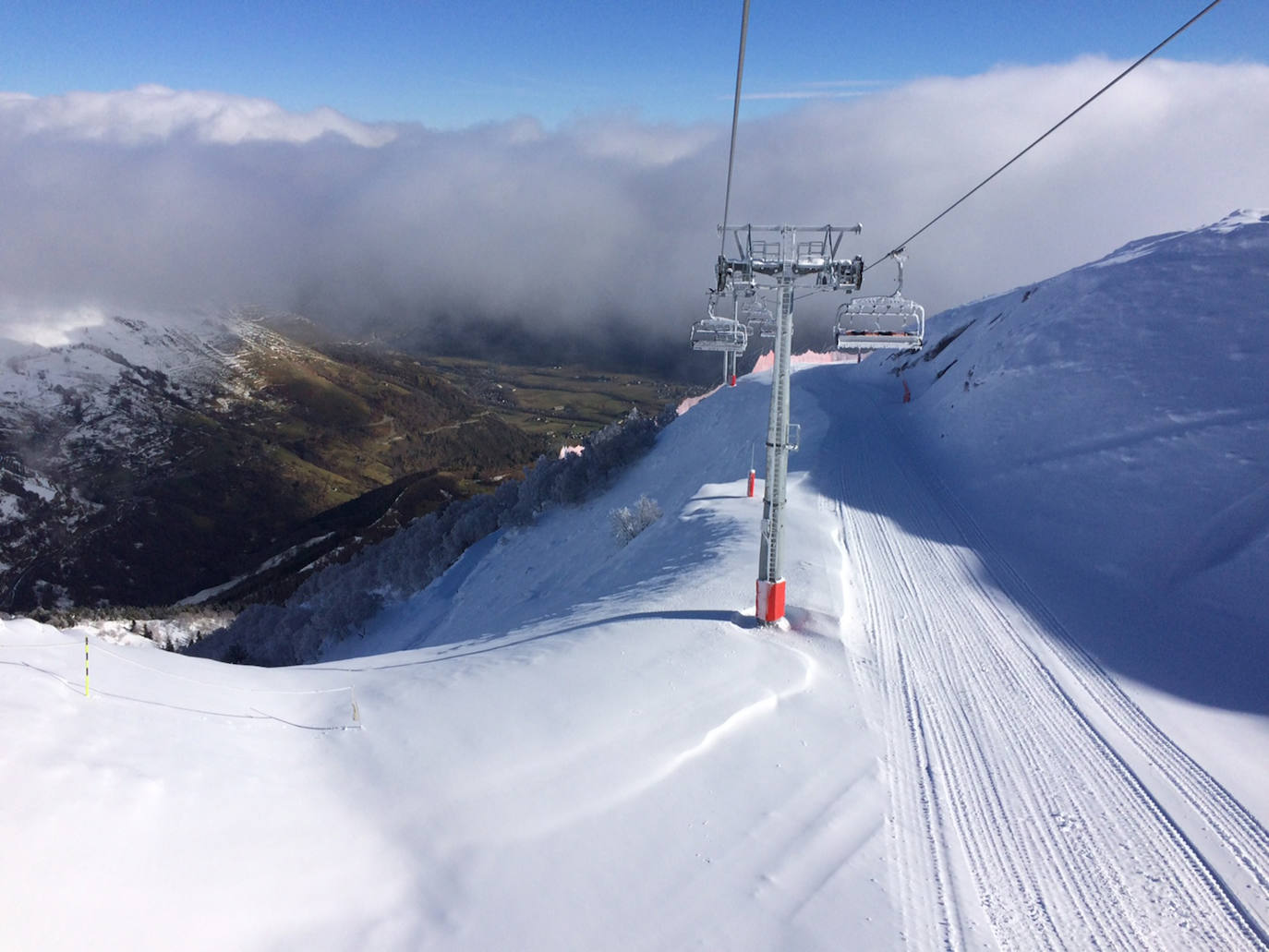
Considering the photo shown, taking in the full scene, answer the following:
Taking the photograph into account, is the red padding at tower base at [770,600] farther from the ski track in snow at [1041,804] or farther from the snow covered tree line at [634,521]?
the snow covered tree line at [634,521]

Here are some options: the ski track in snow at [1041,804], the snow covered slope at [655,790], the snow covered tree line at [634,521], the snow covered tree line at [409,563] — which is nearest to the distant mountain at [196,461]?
the snow covered tree line at [409,563]

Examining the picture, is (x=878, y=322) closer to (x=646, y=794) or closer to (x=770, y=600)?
(x=770, y=600)

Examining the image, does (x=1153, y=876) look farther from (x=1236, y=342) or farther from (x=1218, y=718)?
(x=1236, y=342)

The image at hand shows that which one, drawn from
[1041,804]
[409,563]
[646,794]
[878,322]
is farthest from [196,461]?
[1041,804]

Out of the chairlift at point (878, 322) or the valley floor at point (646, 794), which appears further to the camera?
the chairlift at point (878, 322)

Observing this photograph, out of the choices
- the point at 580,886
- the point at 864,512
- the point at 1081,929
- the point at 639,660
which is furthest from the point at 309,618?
the point at 1081,929

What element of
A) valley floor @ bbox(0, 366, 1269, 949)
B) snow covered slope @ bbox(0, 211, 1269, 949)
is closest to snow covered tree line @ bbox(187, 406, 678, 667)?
snow covered slope @ bbox(0, 211, 1269, 949)
